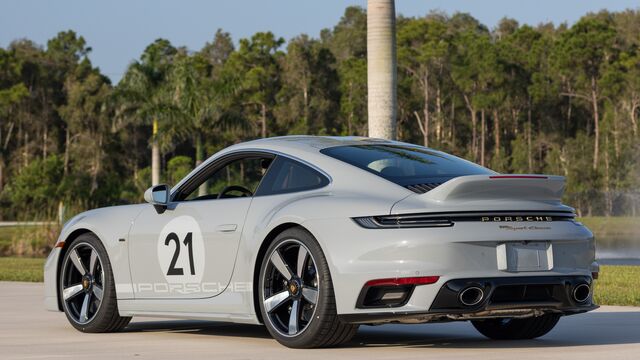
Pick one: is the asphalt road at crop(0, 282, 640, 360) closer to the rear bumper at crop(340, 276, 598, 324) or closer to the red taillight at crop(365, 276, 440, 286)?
the rear bumper at crop(340, 276, 598, 324)

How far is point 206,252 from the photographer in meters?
8.98

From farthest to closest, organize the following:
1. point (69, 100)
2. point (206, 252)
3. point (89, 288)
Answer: point (69, 100), point (89, 288), point (206, 252)

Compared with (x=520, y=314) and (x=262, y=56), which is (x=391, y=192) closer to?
(x=520, y=314)

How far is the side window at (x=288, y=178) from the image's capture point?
28.0 ft

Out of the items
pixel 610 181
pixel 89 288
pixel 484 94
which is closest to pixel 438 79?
pixel 484 94

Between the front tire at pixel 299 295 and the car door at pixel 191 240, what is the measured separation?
0.43 m

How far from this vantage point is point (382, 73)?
2041 cm

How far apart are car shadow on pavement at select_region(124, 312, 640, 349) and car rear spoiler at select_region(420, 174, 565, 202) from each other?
41.3 inches

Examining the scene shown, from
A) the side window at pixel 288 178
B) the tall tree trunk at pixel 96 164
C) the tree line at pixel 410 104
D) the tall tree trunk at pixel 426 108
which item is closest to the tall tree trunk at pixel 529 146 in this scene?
the tree line at pixel 410 104

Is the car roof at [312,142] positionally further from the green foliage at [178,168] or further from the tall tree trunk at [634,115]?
the tall tree trunk at [634,115]

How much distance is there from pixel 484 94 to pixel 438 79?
453cm

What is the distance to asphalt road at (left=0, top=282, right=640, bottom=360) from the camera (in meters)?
7.97

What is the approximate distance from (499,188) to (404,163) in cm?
84

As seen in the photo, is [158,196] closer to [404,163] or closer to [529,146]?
[404,163]
